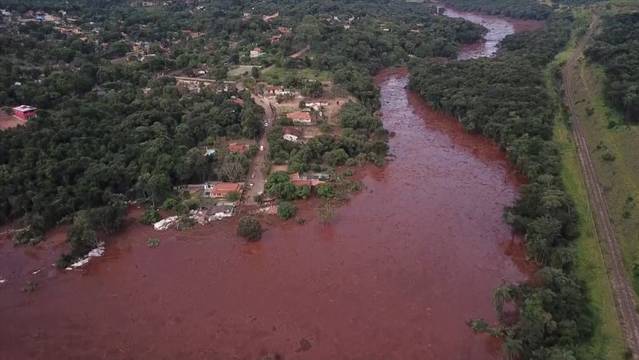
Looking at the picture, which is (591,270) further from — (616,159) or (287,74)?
(287,74)

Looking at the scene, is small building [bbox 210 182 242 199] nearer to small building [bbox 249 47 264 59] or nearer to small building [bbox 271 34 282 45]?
small building [bbox 249 47 264 59]

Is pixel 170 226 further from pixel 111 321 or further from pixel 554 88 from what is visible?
pixel 554 88

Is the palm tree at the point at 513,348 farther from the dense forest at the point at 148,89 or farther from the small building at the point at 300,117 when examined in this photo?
the small building at the point at 300,117

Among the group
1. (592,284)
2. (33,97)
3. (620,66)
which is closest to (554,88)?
(620,66)

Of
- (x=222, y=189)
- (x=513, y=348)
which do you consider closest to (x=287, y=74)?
(x=222, y=189)

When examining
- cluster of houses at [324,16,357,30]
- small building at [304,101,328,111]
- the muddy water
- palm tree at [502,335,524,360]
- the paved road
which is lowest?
the muddy water

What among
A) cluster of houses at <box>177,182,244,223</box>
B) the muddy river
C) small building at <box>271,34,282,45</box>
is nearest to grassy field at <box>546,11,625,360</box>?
the muddy river

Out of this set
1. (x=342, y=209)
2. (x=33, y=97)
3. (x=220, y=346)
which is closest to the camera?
(x=220, y=346)

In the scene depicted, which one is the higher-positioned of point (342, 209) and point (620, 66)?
point (620, 66)
